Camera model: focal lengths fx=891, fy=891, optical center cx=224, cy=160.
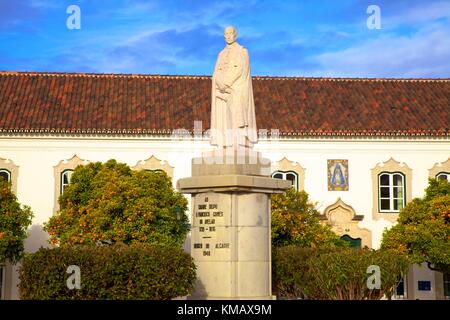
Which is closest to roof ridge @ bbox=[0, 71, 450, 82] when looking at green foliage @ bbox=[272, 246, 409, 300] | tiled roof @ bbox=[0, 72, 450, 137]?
tiled roof @ bbox=[0, 72, 450, 137]

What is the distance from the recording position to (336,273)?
1972cm

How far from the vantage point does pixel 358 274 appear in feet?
64.7

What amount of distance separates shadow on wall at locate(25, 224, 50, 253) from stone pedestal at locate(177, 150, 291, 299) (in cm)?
2128

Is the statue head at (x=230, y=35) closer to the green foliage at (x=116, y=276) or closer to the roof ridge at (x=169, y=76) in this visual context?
the green foliage at (x=116, y=276)

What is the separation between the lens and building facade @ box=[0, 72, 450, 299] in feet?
127

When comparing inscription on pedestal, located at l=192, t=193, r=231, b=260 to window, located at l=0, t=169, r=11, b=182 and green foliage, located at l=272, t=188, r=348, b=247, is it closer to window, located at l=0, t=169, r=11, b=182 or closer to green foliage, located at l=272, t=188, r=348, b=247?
green foliage, located at l=272, t=188, r=348, b=247

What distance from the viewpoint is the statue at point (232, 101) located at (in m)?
17.9

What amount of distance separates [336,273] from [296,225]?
13.4 m

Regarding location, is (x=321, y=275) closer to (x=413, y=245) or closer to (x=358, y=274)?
(x=358, y=274)

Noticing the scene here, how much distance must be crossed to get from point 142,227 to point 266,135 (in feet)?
32.8

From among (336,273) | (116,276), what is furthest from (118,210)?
(116,276)

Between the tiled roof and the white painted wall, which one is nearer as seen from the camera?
the white painted wall

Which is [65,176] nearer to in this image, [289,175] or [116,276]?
[289,175]
